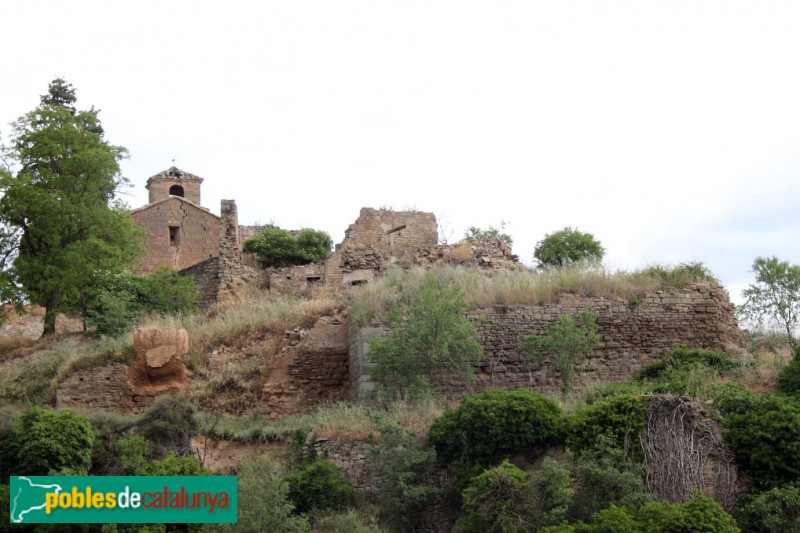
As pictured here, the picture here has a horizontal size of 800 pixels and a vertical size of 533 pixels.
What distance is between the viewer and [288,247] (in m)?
37.8

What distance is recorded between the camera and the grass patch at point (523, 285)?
24172mm

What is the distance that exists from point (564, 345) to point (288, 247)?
55.4 feet

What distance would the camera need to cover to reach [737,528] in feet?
51.7

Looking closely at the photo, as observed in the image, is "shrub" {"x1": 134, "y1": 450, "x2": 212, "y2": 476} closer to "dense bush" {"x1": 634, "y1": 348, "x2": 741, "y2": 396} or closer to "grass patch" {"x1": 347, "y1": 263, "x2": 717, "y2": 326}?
"grass patch" {"x1": 347, "y1": 263, "x2": 717, "y2": 326}

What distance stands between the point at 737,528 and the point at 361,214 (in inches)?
752

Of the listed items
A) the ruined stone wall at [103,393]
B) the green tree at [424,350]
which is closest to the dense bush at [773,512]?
the green tree at [424,350]

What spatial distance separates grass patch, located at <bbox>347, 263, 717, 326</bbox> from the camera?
24172mm

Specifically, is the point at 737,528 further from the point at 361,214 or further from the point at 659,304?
the point at 361,214

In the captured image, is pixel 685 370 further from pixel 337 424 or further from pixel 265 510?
pixel 265 510

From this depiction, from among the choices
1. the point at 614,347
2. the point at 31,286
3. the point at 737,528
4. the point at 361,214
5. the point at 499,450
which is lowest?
the point at 737,528

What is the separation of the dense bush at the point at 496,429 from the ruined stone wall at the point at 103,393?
24.3ft

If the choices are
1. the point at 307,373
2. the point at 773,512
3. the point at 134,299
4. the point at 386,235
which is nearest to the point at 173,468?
the point at 307,373

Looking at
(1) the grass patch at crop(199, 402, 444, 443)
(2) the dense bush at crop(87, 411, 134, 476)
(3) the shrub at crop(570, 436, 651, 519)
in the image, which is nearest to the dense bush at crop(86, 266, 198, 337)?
(1) the grass patch at crop(199, 402, 444, 443)

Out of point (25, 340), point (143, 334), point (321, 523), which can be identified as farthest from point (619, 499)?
point (25, 340)
